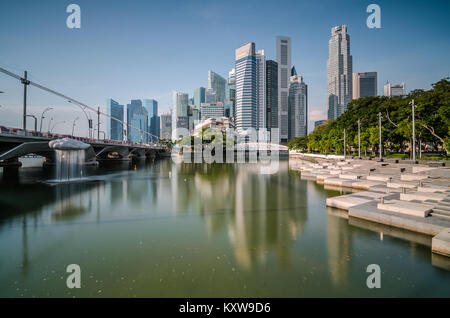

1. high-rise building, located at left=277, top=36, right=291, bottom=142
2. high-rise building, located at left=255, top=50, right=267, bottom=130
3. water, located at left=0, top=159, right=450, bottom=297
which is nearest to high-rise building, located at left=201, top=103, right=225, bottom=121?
high-rise building, located at left=255, top=50, right=267, bottom=130

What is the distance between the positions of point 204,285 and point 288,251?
10.7 ft

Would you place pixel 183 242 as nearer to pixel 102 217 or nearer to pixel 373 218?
pixel 102 217

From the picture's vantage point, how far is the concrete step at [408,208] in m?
9.28

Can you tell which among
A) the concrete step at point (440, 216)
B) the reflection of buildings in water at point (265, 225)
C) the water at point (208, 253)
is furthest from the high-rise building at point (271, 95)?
the water at point (208, 253)

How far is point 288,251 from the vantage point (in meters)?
7.47

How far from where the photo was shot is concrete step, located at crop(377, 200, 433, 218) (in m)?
9.28

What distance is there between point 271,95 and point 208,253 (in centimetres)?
17330

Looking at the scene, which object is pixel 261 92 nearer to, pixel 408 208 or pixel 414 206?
pixel 414 206

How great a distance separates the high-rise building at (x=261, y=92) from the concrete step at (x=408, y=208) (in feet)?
489

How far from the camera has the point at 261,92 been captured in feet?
542

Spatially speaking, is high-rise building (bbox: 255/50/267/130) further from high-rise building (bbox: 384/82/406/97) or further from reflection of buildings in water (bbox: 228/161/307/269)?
reflection of buildings in water (bbox: 228/161/307/269)

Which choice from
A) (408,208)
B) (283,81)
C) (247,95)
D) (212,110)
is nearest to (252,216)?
(408,208)
